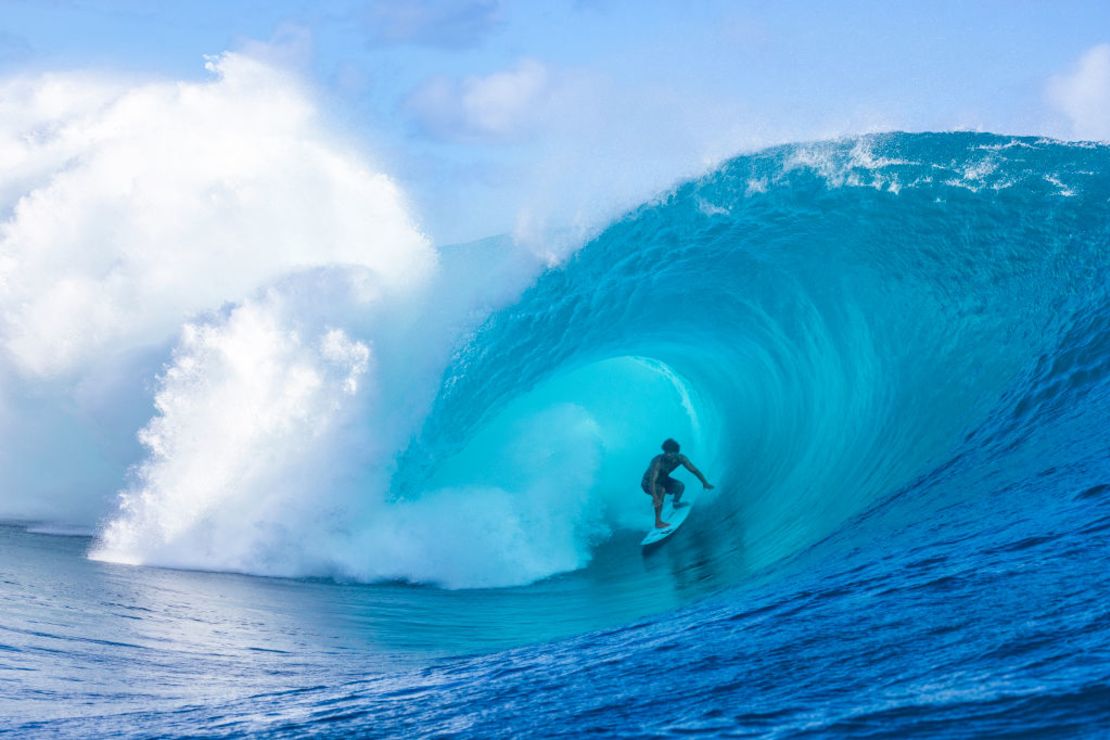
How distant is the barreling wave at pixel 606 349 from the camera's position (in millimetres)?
9914

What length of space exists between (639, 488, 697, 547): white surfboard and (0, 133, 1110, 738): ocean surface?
199 mm

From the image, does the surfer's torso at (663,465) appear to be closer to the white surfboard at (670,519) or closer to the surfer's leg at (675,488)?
the surfer's leg at (675,488)

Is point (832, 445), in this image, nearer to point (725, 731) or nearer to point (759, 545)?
point (759, 545)

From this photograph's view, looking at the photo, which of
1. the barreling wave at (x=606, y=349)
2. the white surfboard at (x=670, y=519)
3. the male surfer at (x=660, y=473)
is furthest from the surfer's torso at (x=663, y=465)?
the barreling wave at (x=606, y=349)

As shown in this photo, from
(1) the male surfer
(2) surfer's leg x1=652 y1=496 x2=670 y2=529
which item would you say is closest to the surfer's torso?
(1) the male surfer

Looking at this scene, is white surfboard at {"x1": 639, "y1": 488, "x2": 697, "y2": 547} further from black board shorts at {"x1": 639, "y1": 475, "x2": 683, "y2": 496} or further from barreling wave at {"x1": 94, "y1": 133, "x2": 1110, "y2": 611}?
black board shorts at {"x1": 639, "y1": 475, "x2": 683, "y2": 496}

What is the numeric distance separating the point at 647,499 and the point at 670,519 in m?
1.39

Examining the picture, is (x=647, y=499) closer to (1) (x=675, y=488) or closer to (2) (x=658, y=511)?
(1) (x=675, y=488)

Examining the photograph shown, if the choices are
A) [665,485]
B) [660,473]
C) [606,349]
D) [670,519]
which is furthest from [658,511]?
[606,349]

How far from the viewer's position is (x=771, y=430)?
13070mm

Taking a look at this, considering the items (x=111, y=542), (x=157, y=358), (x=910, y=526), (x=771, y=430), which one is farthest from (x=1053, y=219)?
(x=157, y=358)

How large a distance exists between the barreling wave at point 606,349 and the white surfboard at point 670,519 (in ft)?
0.58

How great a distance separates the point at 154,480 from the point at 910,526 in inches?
332

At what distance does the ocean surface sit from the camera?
4.12 metres
